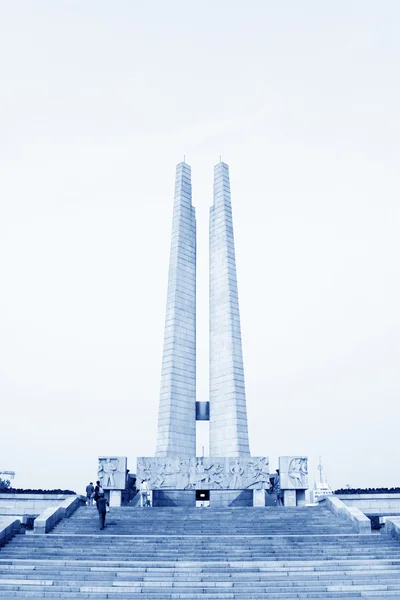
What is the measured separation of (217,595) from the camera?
13039 mm

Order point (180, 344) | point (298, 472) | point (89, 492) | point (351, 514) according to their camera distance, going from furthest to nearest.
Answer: point (180, 344) < point (298, 472) < point (89, 492) < point (351, 514)

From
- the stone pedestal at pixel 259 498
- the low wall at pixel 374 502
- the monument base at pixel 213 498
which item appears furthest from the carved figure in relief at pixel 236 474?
the low wall at pixel 374 502

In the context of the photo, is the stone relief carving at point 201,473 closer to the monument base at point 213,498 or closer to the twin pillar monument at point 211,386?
the twin pillar monument at point 211,386

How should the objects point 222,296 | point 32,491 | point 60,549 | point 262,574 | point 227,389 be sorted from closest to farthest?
point 262,574 → point 60,549 → point 32,491 → point 227,389 → point 222,296

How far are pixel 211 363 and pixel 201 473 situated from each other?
302 inches

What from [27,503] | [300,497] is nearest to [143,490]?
[27,503]

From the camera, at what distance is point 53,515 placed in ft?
62.2

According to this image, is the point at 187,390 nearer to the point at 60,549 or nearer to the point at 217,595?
the point at 60,549

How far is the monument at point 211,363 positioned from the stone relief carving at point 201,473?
0.04m

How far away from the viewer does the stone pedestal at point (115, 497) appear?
23562 millimetres

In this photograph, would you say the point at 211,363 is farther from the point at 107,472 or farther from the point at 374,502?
the point at 374,502

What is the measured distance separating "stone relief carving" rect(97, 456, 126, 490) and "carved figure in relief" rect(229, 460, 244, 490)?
14.4 ft

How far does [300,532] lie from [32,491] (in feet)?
37.5

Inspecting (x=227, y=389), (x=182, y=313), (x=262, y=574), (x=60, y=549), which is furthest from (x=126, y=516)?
(x=182, y=313)
